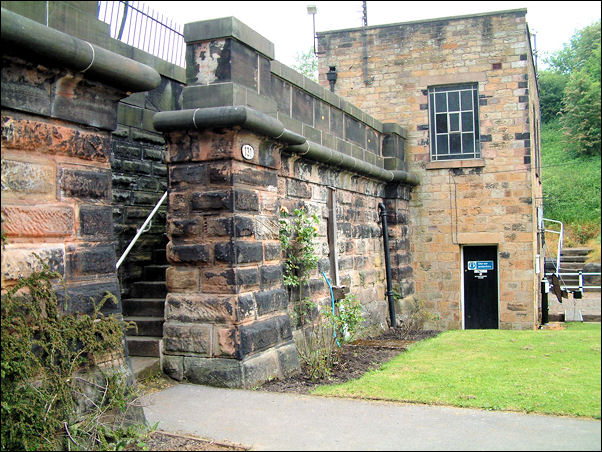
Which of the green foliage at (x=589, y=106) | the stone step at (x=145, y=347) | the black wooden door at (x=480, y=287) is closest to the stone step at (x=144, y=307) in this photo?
the stone step at (x=145, y=347)

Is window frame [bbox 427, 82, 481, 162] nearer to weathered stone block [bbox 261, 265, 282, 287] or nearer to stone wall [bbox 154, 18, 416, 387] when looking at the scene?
stone wall [bbox 154, 18, 416, 387]

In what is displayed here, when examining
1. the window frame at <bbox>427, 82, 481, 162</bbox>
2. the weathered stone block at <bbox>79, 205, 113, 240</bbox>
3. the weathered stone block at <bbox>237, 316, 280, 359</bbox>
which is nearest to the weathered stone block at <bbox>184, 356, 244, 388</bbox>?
the weathered stone block at <bbox>237, 316, 280, 359</bbox>

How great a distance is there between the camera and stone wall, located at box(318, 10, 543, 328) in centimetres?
1387

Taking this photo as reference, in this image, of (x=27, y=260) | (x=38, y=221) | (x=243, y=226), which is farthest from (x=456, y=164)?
(x=27, y=260)

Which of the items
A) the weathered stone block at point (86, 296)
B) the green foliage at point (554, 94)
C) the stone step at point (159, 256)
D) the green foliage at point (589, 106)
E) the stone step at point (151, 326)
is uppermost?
the green foliage at point (554, 94)

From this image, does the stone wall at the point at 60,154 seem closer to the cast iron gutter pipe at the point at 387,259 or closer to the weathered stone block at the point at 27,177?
the weathered stone block at the point at 27,177

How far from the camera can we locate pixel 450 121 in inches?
577

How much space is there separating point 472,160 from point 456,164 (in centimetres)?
37

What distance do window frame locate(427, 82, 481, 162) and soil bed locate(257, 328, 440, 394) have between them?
4.86 metres

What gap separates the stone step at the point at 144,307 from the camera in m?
7.25

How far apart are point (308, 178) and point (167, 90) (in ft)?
7.52

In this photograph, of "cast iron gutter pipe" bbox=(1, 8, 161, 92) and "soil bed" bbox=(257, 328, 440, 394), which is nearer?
"cast iron gutter pipe" bbox=(1, 8, 161, 92)

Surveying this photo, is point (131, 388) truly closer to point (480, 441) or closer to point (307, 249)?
point (480, 441)

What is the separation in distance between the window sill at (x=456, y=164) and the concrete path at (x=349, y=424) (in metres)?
9.67
